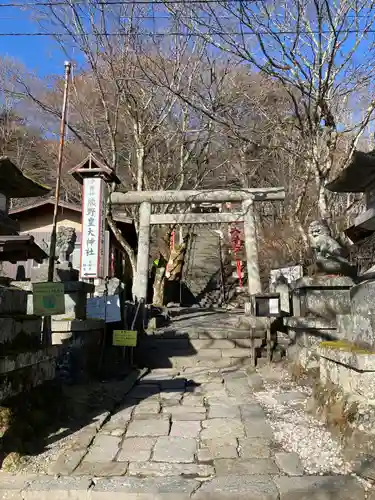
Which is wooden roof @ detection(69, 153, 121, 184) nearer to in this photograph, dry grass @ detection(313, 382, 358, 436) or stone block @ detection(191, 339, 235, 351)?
stone block @ detection(191, 339, 235, 351)

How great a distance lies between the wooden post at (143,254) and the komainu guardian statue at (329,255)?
6.20m

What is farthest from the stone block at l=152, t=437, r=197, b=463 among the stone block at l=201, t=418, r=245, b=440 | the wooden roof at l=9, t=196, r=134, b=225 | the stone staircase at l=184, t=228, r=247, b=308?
the stone staircase at l=184, t=228, r=247, b=308

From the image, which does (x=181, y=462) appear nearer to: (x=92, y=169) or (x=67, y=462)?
(x=67, y=462)

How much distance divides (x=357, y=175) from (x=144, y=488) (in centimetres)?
457

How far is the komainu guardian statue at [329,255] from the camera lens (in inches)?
314

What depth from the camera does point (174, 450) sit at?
197 inches

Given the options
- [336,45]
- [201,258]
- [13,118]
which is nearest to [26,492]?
[336,45]

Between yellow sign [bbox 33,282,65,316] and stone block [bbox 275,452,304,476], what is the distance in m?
3.18

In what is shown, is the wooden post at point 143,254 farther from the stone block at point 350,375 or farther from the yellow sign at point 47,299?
the stone block at point 350,375

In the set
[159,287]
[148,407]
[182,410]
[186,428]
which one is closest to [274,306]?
[182,410]

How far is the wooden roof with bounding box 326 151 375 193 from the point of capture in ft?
18.7

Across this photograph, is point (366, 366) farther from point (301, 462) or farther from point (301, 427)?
point (301, 427)

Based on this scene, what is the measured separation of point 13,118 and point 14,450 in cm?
2044

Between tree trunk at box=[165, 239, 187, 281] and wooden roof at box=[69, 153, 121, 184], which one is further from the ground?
wooden roof at box=[69, 153, 121, 184]
